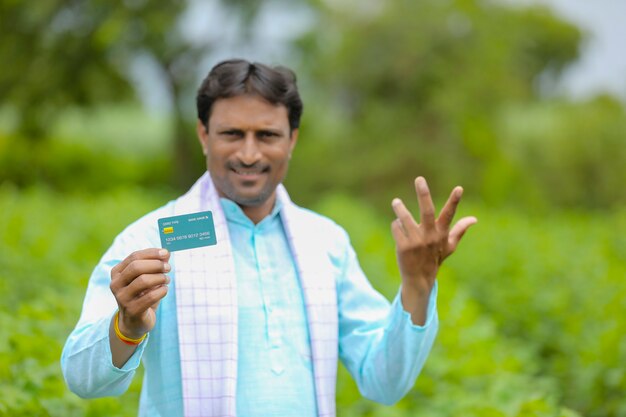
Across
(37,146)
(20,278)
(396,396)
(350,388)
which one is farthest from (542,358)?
(37,146)

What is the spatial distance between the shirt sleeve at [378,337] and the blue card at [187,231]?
1.94ft

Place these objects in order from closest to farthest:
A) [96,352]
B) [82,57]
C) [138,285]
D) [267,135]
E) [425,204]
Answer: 1. [138,285]
2. [96,352]
3. [425,204]
4. [267,135]
5. [82,57]

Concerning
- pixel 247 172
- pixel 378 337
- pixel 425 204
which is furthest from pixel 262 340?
pixel 425 204

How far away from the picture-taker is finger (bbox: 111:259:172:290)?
1.99m

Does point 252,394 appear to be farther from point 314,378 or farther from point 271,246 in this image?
point 271,246

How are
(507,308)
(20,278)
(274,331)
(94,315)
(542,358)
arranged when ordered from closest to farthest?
(94,315)
(274,331)
(20,278)
(542,358)
(507,308)

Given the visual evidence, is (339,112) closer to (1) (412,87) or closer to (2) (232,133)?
(1) (412,87)

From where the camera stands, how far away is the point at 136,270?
6.51 ft

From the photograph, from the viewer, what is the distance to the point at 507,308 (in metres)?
7.20

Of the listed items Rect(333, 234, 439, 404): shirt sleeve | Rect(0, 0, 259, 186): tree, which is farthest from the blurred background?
Rect(333, 234, 439, 404): shirt sleeve

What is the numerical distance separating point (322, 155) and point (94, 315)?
20623 millimetres

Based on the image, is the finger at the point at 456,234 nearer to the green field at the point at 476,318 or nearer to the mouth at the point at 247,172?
the mouth at the point at 247,172

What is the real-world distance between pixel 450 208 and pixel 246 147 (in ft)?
1.99

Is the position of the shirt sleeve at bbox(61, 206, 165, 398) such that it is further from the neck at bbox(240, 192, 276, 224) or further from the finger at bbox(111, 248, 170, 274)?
the neck at bbox(240, 192, 276, 224)
